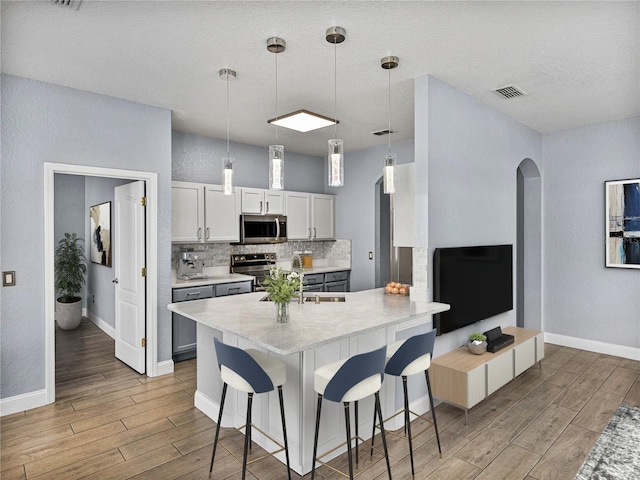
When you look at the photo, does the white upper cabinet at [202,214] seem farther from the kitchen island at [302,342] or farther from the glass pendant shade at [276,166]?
the glass pendant shade at [276,166]

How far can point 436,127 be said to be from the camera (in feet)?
11.0

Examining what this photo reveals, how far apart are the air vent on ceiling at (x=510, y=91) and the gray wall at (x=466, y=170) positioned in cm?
25

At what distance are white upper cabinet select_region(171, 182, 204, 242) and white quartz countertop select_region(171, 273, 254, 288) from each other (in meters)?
0.51

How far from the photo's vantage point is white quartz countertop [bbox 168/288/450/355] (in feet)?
7.29

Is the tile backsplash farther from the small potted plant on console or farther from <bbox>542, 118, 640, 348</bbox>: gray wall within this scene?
the small potted plant on console

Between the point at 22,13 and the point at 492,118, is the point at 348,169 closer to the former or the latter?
the point at 492,118

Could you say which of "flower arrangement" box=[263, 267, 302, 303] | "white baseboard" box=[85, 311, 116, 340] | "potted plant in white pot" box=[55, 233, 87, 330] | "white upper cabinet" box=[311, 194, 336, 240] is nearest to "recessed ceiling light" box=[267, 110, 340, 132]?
"flower arrangement" box=[263, 267, 302, 303]

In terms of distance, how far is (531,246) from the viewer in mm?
5332

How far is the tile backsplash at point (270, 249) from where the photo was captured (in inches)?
206

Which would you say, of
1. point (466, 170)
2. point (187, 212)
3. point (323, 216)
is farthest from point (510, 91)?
point (187, 212)

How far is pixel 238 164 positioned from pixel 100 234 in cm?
244

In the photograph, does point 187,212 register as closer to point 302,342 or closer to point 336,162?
point 336,162

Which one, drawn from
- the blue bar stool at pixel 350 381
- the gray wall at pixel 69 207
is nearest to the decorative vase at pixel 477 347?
the blue bar stool at pixel 350 381

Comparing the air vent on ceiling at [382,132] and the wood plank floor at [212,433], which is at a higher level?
the air vent on ceiling at [382,132]
